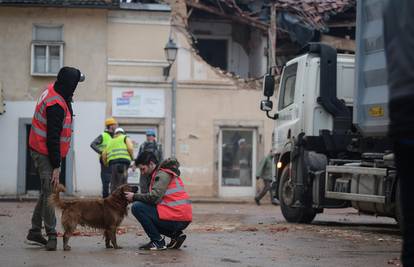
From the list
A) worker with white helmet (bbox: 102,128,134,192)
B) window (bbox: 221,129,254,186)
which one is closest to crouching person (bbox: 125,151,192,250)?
worker with white helmet (bbox: 102,128,134,192)

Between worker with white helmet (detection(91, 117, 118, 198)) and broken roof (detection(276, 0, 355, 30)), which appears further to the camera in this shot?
broken roof (detection(276, 0, 355, 30))

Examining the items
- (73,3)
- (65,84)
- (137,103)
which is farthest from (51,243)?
(73,3)

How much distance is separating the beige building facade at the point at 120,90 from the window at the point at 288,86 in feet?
37.5

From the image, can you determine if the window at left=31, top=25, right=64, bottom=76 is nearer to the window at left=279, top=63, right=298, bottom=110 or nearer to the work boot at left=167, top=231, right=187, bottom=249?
the window at left=279, top=63, right=298, bottom=110

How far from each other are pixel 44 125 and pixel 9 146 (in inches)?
697

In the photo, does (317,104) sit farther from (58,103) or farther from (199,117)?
(199,117)

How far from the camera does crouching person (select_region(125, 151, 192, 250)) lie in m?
9.16

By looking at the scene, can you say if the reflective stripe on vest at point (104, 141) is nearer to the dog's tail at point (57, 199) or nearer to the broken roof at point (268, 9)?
the dog's tail at point (57, 199)

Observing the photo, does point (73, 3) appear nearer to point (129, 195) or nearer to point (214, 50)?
point (214, 50)

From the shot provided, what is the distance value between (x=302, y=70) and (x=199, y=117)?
12832mm

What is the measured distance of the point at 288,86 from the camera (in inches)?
599

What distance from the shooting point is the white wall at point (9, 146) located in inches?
1033

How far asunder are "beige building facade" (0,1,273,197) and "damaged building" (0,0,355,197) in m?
0.03

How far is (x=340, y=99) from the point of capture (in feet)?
46.5
